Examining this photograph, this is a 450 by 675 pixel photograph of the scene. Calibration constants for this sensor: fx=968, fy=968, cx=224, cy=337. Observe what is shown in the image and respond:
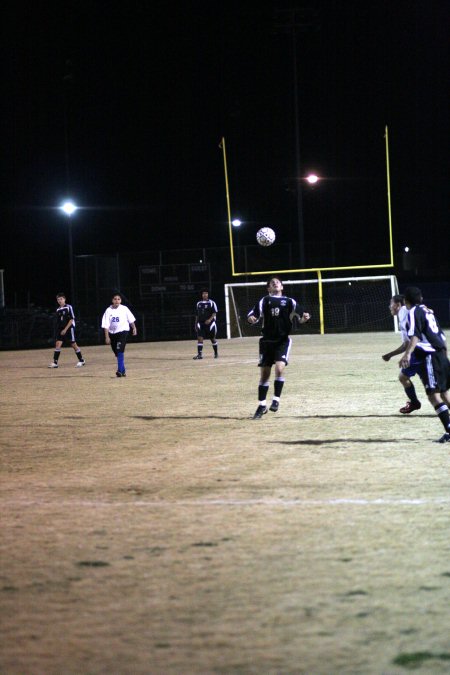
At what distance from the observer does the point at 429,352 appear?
11.0 m

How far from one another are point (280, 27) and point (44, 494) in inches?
1605

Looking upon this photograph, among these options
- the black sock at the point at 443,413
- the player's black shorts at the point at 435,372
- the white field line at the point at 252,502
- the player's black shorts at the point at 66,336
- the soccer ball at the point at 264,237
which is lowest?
the white field line at the point at 252,502

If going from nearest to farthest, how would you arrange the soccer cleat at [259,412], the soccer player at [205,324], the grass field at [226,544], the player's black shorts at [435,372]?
1. the grass field at [226,544]
2. the player's black shorts at [435,372]
3. the soccer cleat at [259,412]
4. the soccer player at [205,324]

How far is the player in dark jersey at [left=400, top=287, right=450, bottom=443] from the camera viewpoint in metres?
10.8

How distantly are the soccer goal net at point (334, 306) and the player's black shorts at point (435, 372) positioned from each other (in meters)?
34.3

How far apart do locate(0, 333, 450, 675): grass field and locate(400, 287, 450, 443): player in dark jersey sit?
55cm

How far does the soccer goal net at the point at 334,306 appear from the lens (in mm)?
46375

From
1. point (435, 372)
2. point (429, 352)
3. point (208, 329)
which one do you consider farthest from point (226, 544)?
point (208, 329)

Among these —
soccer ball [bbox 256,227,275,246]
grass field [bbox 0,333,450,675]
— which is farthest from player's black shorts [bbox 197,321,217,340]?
grass field [bbox 0,333,450,675]

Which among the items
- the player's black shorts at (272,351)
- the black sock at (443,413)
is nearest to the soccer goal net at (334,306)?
the player's black shorts at (272,351)

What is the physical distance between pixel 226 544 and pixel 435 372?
16.5ft

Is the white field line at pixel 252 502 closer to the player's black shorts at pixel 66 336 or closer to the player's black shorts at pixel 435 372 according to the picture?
the player's black shorts at pixel 435 372

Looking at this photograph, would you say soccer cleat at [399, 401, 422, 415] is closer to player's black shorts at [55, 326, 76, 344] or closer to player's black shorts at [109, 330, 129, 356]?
player's black shorts at [109, 330, 129, 356]

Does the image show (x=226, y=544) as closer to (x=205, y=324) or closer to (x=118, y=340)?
(x=118, y=340)
